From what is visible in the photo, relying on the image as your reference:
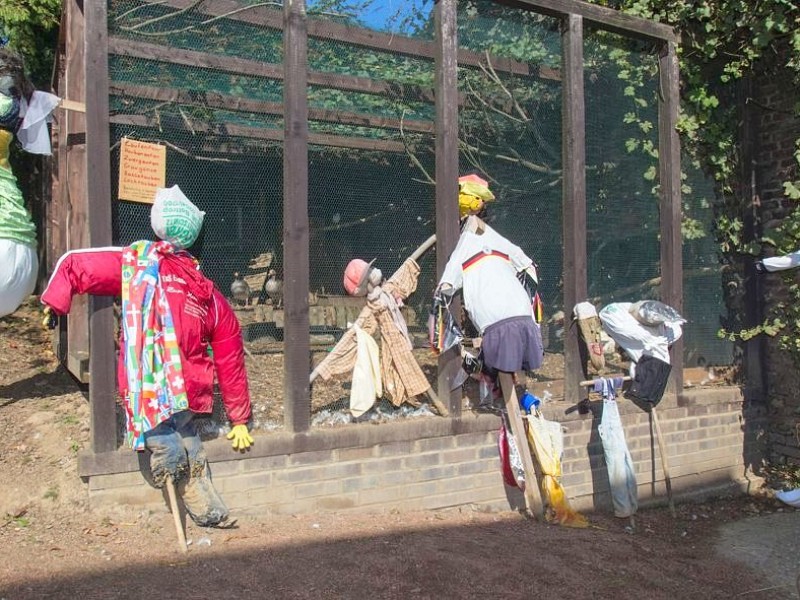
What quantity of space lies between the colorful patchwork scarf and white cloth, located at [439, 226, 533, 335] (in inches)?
69.8

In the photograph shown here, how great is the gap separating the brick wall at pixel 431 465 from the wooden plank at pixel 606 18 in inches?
114

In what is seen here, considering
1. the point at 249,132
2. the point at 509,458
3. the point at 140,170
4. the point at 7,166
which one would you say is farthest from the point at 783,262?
the point at 7,166

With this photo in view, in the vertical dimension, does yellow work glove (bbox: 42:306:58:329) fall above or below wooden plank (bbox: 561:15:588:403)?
below

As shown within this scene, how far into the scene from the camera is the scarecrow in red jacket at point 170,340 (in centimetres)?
365

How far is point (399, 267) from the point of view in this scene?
480 cm

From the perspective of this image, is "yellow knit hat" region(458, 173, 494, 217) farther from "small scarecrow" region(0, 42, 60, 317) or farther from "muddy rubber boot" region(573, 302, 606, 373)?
"small scarecrow" region(0, 42, 60, 317)

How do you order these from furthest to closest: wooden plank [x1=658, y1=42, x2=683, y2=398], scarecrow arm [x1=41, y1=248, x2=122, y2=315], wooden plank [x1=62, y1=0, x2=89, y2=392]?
wooden plank [x1=658, y1=42, x2=683, y2=398]
wooden plank [x1=62, y1=0, x2=89, y2=392]
scarecrow arm [x1=41, y1=248, x2=122, y2=315]

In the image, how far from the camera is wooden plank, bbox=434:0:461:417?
188 inches

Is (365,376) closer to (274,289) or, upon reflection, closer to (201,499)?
(274,289)

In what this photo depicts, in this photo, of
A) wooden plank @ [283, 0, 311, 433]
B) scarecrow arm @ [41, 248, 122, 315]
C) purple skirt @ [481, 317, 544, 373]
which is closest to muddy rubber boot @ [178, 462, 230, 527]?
wooden plank @ [283, 0, 311, 433]

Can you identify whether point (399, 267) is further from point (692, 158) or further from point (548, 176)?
point (692, 158)

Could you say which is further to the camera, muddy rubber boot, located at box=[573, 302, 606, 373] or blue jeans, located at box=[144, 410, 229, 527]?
muddy rubber boot, located at box=[573, 302, 606, 373]

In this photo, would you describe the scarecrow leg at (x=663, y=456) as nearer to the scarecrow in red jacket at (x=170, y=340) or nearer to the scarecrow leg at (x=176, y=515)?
the scarecrow in red jacket at (x=170, y=340)

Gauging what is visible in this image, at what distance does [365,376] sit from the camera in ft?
14.8
